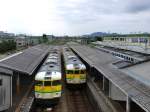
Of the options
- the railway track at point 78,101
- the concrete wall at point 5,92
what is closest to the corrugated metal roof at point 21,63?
the concrete wall at point 5,92

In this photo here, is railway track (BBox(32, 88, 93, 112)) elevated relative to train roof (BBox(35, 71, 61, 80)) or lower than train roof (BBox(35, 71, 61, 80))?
lower

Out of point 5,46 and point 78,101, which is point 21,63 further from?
point 5,46

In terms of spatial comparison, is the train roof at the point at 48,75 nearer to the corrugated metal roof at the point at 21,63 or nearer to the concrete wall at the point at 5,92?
the corrugated metal roof at the point at 21,63

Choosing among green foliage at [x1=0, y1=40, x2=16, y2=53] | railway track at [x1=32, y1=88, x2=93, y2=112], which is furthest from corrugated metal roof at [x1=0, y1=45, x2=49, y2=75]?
green foliage at [x1=0, y1=40, x2=16, y2=53]

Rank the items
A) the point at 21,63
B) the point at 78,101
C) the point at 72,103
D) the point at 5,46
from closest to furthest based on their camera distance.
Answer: the point at 72,103, the point at 78,101, the point at 21,63, the point at 5,46

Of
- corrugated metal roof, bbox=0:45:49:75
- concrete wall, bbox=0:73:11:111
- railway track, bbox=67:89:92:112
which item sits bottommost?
railway track, bbox=67:89:92:112

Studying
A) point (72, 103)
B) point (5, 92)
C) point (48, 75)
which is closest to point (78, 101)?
point (72, 103)

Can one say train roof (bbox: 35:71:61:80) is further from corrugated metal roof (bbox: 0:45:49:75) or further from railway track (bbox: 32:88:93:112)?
railway track (bbox: 32:88:93:112)

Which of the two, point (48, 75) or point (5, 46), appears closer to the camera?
point (48, 75)

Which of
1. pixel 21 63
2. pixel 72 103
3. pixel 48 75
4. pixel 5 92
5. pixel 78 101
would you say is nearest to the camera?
pixel 5 92

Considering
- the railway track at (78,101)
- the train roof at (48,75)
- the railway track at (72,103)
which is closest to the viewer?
the train roof at (48,75)

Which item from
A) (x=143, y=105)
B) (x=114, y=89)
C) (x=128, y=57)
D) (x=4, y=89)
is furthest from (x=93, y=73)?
(x=143, y=105)

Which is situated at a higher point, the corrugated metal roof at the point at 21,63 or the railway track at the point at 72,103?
the corrugated metal roof at the point at 21,63

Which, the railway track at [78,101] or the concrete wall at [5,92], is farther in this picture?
the railway track at [78,101]
